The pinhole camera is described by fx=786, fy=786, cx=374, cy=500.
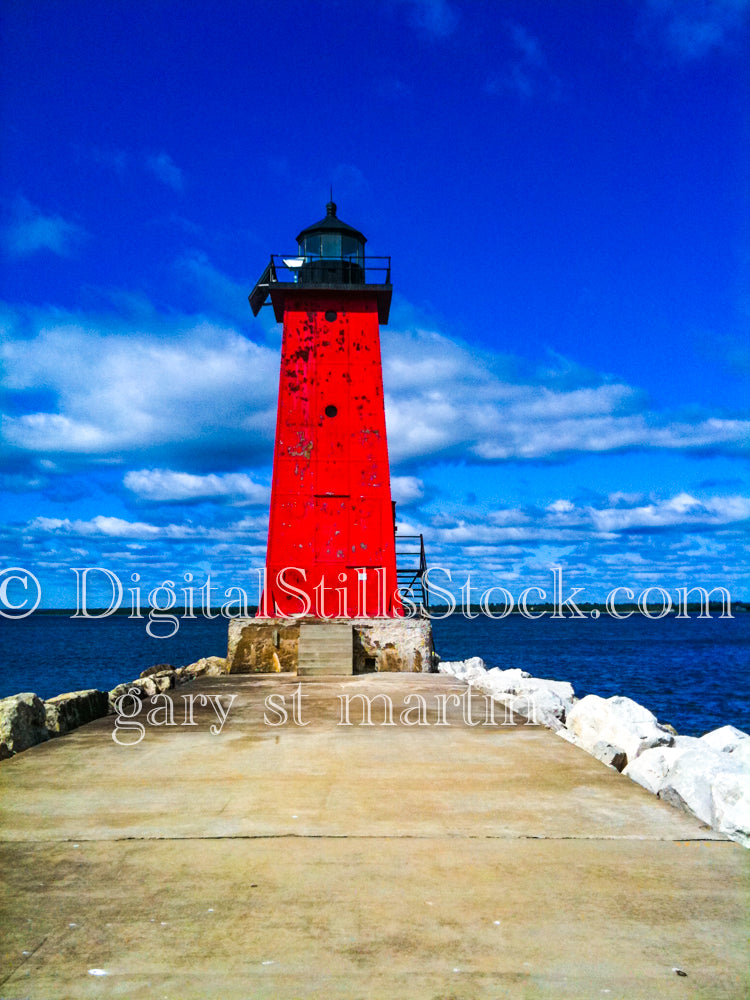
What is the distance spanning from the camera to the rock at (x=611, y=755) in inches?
245

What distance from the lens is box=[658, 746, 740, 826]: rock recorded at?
14.8ft

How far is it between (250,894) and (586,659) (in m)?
39.3

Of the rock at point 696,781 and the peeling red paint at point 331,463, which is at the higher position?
the peeling red paint at point 331,463

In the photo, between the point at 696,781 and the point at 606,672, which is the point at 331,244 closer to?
the point at 696,781

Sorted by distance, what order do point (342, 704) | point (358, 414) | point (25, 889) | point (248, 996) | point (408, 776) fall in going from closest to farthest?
1. point (248, 996)
2. point (25, 889)
3. point (408, 776)
4. point (342, 704)
5. point (358, 414)

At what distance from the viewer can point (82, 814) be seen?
14.9 feet

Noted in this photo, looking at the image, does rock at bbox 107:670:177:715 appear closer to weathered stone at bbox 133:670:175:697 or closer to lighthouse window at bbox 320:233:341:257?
weathered stone at bbox 133:670:175:697

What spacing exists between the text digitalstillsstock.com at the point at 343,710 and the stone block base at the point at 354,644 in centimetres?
259

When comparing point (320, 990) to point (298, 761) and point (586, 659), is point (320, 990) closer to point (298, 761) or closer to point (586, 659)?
point (298, 761)

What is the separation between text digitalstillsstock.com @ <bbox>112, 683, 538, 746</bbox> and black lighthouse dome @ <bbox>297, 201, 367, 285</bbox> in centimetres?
819

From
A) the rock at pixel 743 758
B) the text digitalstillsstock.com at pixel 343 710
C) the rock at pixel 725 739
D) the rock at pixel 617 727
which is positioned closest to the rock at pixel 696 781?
the rock at pixel 743 758

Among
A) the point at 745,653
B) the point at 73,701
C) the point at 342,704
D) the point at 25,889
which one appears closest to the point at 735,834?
the point at 25,889

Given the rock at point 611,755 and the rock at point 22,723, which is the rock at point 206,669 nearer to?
the rock at point 22,723

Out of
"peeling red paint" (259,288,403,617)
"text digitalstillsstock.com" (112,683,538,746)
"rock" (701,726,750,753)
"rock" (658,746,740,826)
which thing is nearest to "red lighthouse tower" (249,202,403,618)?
"peeling red paint" (259,288,403,617)
